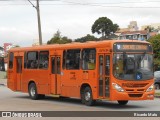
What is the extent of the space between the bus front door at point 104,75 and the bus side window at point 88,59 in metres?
0.46

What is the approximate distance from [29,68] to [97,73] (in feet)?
20.3

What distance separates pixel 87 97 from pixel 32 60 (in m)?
5.35

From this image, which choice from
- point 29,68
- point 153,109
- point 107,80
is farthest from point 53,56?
point 153,109

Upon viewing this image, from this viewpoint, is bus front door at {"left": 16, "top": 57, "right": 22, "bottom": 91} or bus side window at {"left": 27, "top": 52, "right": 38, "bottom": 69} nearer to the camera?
bus side window at {"left": 27, "top": 52, "right": 38, "bottom": 69}

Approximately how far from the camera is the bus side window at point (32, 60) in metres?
25.0

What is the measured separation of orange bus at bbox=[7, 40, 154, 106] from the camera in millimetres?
19703

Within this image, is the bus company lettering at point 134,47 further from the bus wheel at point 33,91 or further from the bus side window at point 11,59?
the bus side window at point 11,59

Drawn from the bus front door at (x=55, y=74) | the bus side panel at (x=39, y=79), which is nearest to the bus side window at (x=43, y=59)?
the bus side panel at (x=39, y=79)

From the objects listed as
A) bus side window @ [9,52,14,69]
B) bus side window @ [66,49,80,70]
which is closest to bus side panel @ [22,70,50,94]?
bus side window @ [9,52,14,69]

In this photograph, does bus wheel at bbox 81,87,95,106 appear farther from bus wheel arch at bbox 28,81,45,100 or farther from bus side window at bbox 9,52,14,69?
bus side window at bbox 9,52,14,69

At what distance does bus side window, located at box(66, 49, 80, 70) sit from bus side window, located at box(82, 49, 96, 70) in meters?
0.44

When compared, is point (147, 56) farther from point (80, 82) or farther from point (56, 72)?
point (56, 72)

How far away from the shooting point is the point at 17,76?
1060 inches

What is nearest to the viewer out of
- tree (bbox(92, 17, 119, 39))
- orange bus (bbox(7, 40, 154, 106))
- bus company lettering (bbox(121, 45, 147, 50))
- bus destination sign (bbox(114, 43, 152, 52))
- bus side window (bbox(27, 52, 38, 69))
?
orange bus (bbox(7, 40, 154, 106))
